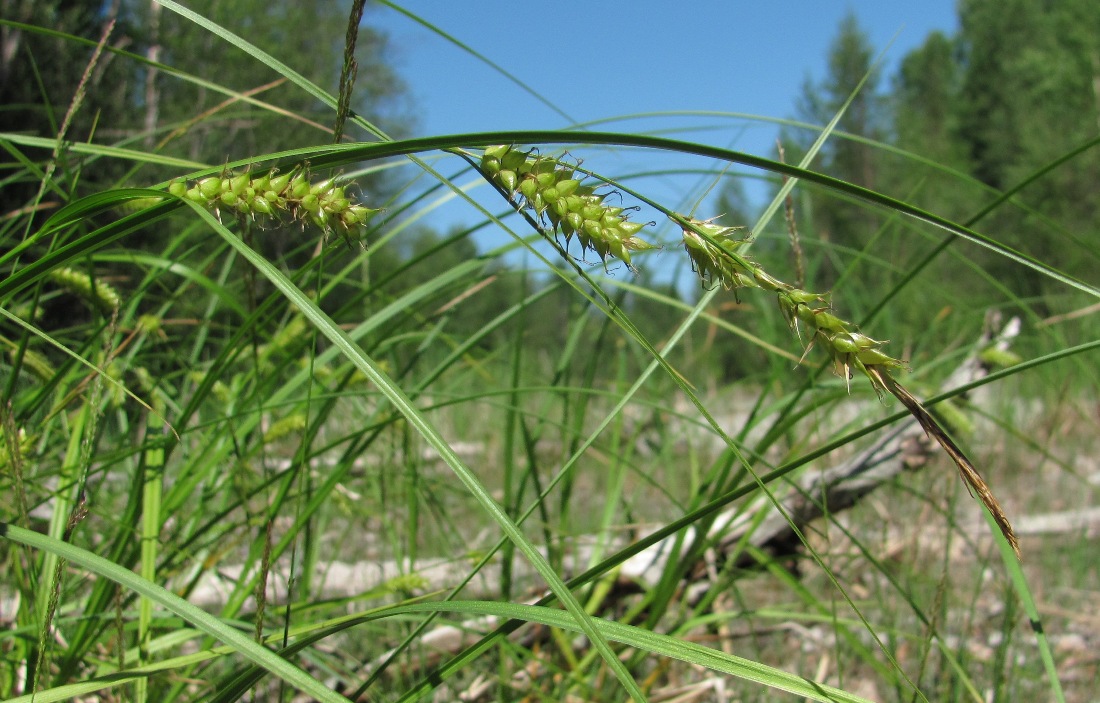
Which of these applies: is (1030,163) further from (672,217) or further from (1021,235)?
(672,217)

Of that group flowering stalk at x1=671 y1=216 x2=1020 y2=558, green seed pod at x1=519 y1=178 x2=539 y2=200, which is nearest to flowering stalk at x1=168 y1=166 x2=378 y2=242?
green seed pod at x1=519 y1=178 x2=539 y2=200

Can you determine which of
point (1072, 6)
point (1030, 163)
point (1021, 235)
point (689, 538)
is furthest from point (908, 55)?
point (689, 538)

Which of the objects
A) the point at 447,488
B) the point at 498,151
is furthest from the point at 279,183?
the point at 447,488

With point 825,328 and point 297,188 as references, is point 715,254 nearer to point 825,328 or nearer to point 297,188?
point 825,328

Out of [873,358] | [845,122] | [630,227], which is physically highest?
[845,122]

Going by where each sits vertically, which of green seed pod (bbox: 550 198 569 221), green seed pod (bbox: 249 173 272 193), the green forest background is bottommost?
green seed pod (bbox: 550 198 569 221)

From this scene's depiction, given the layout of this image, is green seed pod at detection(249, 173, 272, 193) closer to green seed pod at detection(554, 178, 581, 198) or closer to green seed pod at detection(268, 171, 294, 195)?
green seed pod at detection(268, 171, 294, 195)

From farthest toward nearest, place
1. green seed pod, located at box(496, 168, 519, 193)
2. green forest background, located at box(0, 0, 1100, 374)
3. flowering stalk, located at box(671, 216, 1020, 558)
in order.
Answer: green forest background, located at box(0, 0, 1100, 374) < green seed pod, located at box(496, 168, 519, 193) < flowering stalk, located at box(671, 216, 1020, 558)
